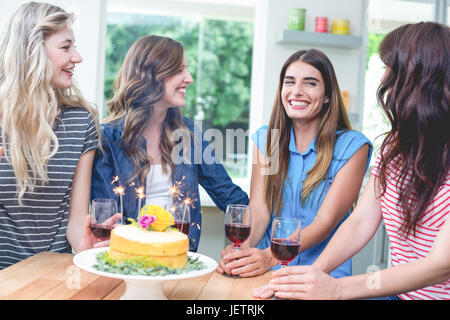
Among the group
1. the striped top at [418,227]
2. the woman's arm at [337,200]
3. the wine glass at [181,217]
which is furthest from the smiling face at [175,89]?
the striped top at [418,227]

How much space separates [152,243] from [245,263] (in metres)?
0.39

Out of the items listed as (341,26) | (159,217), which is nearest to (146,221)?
(159,217)

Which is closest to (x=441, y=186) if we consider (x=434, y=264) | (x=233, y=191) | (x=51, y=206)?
(x=434, y=264)

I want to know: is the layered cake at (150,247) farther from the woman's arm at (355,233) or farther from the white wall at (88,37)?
the white wall at (88,37)

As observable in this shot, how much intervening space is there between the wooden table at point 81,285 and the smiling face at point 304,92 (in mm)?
893

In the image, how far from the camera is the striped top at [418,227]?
131 cm

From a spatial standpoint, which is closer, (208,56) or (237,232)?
(237,232)

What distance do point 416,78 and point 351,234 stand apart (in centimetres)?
51

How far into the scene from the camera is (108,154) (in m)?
2.08

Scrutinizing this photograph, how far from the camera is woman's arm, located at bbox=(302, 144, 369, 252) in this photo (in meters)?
1.86

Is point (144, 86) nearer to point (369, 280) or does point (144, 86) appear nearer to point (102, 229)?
point (102, 229)

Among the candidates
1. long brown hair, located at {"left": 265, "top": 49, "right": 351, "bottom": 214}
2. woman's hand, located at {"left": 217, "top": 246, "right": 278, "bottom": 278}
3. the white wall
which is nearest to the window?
the white wall

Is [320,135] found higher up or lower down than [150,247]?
higher up

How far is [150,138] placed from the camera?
2.16m
